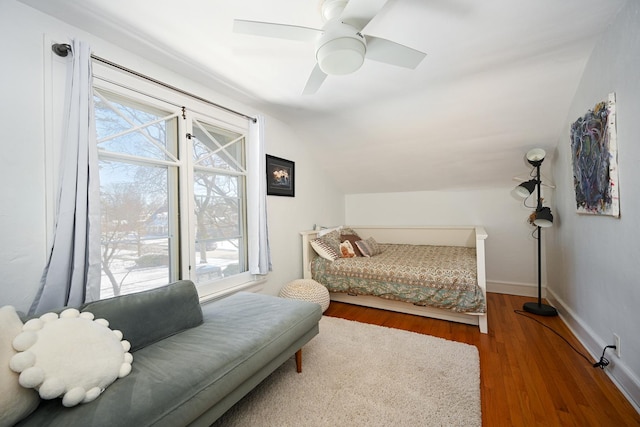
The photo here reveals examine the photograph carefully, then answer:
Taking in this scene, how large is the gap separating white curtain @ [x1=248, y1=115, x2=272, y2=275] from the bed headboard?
2.24 feet

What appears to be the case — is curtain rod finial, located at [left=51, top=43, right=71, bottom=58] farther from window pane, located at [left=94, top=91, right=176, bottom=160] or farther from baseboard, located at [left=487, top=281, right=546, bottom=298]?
baseboard, located at [left=487, top=281, right=546, bottom=298]

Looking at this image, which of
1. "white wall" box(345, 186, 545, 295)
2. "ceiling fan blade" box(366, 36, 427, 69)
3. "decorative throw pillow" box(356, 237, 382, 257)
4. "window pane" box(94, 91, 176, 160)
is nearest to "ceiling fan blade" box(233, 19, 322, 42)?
"ceiling fan blade" box(366, 36, 427, 69)

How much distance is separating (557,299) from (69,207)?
4.10m

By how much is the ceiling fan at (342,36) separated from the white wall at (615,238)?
3.86 ft

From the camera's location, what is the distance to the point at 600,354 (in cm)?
170

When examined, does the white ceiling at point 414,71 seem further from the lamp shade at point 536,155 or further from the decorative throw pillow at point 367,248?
the decorative throw pillow at point 367,248

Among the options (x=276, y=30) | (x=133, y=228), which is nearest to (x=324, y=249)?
(x=133, y=228)

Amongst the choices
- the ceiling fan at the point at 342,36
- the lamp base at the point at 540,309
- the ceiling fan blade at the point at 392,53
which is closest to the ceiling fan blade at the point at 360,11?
the ceiling fan at the point at 342,36

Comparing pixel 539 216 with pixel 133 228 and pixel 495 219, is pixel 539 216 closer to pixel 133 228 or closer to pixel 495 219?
pixel 495 219

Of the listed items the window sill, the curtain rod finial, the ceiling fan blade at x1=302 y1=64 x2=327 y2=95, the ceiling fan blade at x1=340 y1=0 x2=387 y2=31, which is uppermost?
the curtain rod finial

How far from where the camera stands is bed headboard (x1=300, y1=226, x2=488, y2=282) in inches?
122

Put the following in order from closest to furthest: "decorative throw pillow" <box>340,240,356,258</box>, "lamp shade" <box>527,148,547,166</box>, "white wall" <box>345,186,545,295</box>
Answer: "lamp shade" <box>527,148,547,166</box>
"decorative throw pillow" <box>340,240,356,258</box>
"white wall" <box>345,186,545,295</box>

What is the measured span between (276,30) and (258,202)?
4.93 feet

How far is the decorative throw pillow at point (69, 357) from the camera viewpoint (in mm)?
838
